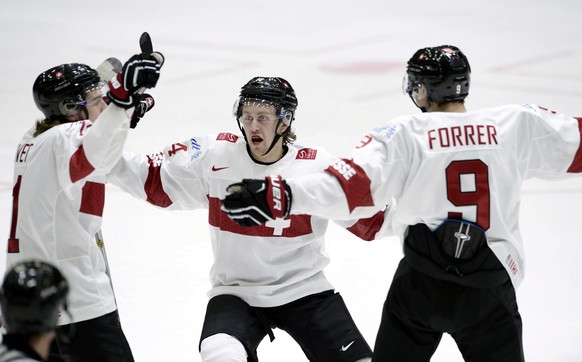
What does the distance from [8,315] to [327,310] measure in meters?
1.71

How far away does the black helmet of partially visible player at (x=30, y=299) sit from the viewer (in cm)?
228

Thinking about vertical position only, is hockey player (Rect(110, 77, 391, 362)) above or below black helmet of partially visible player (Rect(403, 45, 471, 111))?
below

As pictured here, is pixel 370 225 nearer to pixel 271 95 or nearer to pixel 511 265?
pixel 271 95

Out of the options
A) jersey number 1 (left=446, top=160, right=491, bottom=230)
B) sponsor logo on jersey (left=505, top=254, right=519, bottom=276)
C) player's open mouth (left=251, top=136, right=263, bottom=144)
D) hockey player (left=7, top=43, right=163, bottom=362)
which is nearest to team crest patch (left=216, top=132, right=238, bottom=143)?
player's open mouth (left=251, top=136, right=263, bottom=144)

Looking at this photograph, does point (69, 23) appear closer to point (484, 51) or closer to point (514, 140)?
point (484, 51)

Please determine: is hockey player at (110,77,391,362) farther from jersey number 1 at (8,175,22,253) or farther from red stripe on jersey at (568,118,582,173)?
red stripe on jersey at (568,118,582,173)

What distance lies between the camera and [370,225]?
379 centimetres

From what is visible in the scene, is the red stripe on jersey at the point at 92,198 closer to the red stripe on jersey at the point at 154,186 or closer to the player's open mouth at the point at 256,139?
the red stripe on jersey at the point at 154,186

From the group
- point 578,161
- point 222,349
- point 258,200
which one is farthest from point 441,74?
point 222,349

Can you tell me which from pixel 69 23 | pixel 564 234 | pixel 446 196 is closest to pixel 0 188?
Result: pixel 564 234

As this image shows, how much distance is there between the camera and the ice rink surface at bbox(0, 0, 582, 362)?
495 cm

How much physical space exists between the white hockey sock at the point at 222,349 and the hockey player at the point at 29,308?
3.86ft

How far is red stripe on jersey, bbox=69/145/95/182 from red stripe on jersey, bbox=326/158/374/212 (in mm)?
837

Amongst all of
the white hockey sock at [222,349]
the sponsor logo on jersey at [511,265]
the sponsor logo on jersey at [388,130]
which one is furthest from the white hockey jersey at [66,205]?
the sponsor logo on jersey at [511,265]
